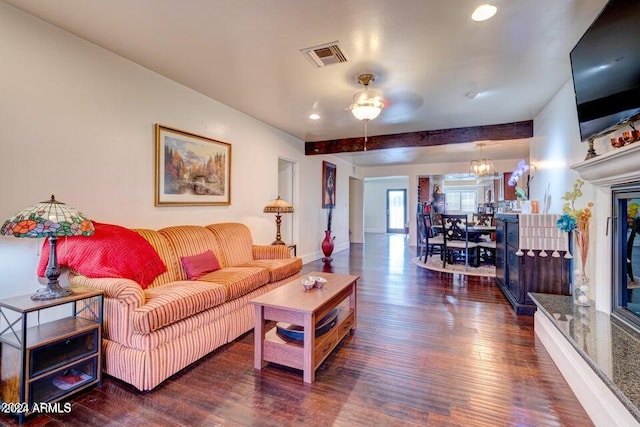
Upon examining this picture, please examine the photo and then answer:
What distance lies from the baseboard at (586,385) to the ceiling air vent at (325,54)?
2.87 m

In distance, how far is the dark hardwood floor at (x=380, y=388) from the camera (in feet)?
5.55

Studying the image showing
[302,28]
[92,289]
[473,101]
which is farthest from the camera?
[473,101]

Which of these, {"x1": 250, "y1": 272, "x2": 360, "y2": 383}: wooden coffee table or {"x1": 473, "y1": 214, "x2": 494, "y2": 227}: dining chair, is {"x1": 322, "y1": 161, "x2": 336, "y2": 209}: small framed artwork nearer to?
{"x1": 473, "y1": 214, "x2": 494, "y2": 227}: dining chair

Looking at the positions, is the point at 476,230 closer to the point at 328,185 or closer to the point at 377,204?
the point at 328,185

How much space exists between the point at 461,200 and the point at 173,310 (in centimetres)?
1276

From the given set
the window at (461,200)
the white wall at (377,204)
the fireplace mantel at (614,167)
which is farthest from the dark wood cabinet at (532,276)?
the white wall at (377,204)

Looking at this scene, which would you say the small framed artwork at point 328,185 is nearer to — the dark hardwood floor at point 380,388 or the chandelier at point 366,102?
the chandelier at point 366,102

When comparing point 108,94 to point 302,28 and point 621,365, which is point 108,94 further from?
point 621,365

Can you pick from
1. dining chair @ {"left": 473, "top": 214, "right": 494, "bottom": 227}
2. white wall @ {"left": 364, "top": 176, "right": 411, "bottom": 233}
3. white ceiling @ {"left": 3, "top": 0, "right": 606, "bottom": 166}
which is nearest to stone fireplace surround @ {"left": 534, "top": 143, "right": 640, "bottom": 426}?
white ceiling @ {"left": 3, "top": 0, "right": 606, "bottom": 166}

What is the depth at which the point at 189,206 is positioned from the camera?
3.59 m

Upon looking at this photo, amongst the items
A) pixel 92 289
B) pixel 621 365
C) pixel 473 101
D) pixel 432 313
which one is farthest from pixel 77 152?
pixel 473 101

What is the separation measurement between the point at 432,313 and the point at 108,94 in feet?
12.9

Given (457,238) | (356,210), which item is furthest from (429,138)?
(356,210)

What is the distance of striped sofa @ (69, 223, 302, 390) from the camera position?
1.96 meters
